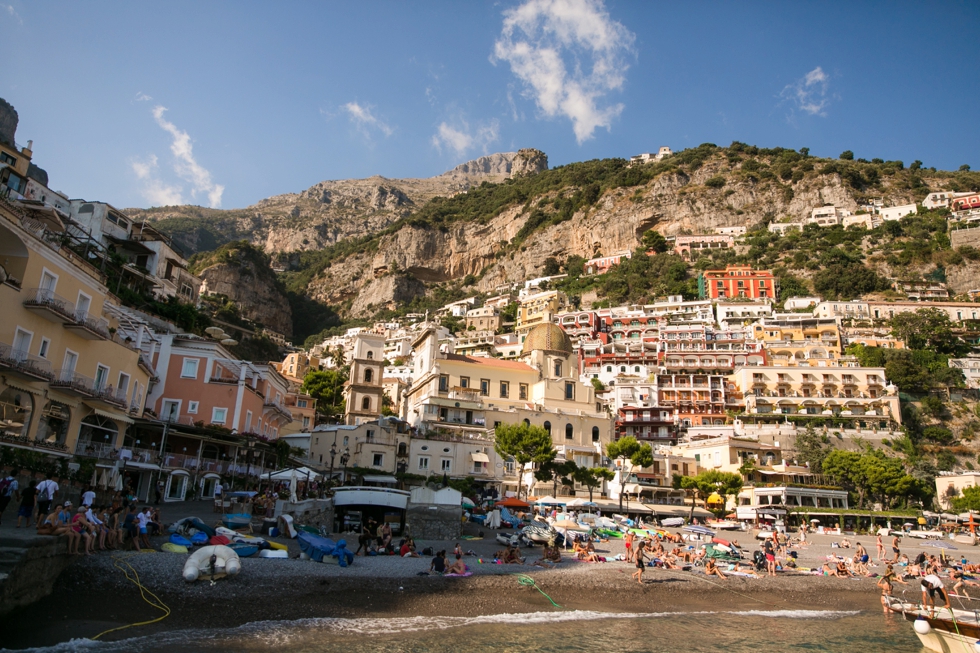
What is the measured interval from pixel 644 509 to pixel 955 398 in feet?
164

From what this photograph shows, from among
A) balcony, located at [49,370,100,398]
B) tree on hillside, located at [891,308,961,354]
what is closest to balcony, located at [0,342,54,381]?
balcony, located at [49,370,100,398]

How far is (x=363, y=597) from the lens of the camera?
1694 cm

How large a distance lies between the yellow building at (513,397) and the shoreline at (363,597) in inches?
1005

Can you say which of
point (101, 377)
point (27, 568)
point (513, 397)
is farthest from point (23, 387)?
point (513, 397)

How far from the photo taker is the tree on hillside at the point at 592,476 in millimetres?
45562

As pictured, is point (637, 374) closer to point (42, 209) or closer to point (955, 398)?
point (955, 398)

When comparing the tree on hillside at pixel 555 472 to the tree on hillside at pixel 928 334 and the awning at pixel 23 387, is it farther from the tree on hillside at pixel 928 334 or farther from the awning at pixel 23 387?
the tree on hillside at pixel 928 334

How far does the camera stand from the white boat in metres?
16.2

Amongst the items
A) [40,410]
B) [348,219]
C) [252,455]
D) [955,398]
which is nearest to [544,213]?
[348,219]

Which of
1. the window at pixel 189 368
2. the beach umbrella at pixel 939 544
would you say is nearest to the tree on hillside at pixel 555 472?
the beach umbrella at pixel 939 544

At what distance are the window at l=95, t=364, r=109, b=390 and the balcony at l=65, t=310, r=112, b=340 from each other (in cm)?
123

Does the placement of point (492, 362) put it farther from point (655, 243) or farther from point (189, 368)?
point (655, 243)

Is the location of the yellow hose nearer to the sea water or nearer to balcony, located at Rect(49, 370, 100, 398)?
the sea water

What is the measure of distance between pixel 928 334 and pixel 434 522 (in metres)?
84.3
